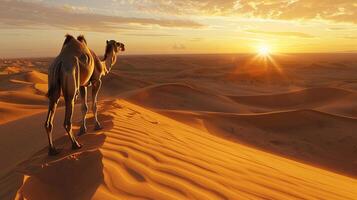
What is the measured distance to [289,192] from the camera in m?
4.92

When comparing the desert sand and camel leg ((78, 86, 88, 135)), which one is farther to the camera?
camel leg ((78, 86, 88, 135))

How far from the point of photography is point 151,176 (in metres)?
4.51

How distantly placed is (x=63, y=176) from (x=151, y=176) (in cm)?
106

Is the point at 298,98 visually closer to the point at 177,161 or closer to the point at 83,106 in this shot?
the point at 83,106

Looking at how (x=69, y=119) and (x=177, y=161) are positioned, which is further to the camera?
(x=69, y=119)

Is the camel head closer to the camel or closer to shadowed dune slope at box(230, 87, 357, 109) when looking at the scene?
A: the camel

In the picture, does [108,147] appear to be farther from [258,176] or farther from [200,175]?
[258,176]

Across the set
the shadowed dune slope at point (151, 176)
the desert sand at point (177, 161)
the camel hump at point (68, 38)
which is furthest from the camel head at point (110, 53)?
the shadowed dune slope at point (151, 176)

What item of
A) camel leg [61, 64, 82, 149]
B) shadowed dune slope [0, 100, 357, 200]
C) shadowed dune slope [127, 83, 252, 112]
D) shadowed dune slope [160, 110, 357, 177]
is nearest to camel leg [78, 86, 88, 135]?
shadowed dune slope [0, 100, 357, 200]

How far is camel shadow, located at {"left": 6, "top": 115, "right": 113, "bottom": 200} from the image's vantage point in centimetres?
407

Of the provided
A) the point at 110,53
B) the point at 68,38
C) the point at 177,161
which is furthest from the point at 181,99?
the point at 177,161

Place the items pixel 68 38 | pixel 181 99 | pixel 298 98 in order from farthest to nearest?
pixel 298 98 < pixel 181 99 < pixel 68 38

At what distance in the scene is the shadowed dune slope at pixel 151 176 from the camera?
412 cm

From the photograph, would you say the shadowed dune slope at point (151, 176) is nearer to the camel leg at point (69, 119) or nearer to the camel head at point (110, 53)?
the camel leg at point (69, 119)
